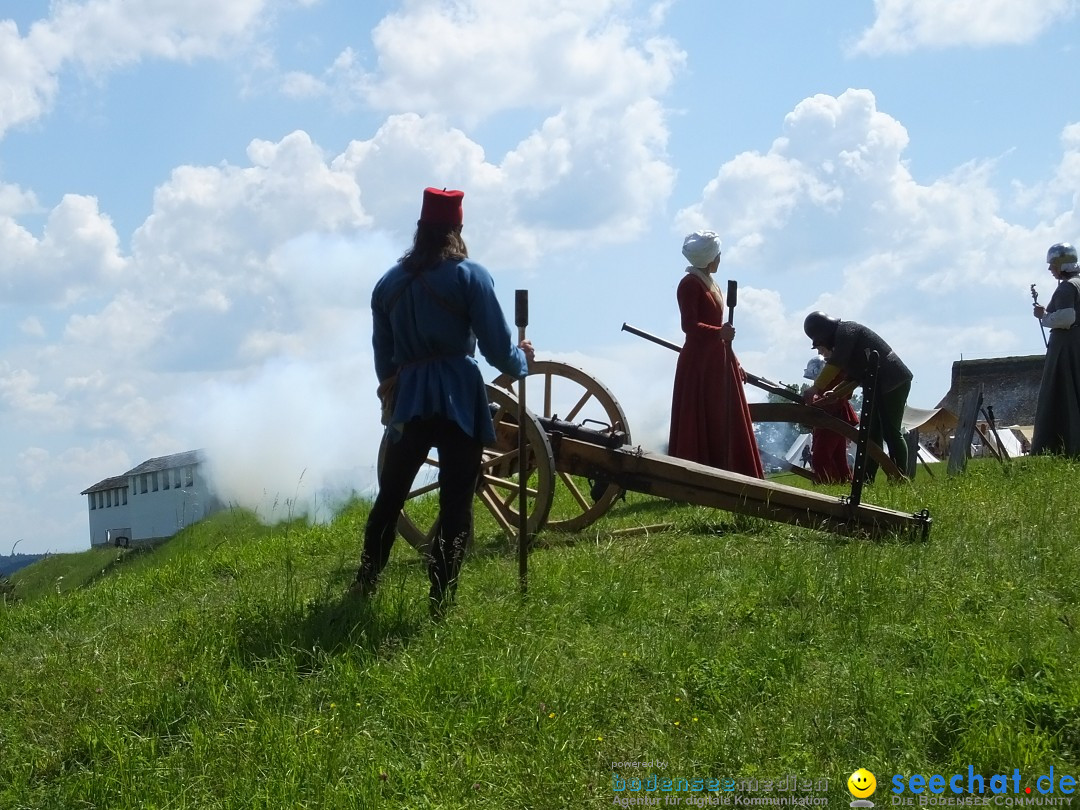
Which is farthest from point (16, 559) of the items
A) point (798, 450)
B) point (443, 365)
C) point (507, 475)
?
point (798, 450)

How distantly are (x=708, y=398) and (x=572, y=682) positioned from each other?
4997 mm

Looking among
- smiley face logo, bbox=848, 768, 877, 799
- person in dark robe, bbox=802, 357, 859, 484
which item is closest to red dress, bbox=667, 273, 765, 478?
person in dark robe, bbox=802, 357, 859, 484

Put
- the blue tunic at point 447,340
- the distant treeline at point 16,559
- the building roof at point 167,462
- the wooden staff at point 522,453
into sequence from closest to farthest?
the blue tunic at point 447,340, the wooden staff at point 522,453, the distant treeline at point 16,559, the building roof at point 167,462

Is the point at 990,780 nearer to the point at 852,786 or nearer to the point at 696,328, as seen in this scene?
the point at 852,786

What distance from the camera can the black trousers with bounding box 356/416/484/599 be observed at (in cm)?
524

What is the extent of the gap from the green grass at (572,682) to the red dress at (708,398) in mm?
2665

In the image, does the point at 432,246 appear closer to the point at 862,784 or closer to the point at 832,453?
the point at 862,784

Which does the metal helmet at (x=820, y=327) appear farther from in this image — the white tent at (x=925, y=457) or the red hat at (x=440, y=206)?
the red hat at (x=440, y=206)

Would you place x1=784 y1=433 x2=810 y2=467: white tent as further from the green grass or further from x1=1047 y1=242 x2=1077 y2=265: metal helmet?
the green grass

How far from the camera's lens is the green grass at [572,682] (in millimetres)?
3674

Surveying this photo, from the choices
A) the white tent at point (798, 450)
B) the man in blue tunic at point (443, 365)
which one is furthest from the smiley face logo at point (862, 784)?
the white tent at point (798, 450)

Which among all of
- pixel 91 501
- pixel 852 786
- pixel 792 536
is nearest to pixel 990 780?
pixel 852 786

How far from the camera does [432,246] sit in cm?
532

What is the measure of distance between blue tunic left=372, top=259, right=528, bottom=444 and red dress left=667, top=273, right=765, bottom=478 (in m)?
3.80
